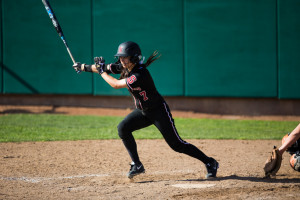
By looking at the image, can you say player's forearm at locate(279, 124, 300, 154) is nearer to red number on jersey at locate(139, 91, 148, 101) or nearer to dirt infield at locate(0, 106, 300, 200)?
dirt infield at locate(0, 106, 300, 200)

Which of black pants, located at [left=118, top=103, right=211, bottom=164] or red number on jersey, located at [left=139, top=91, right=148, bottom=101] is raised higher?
red number on jersey, located at [left=139, top=91, right=148, bottom=101]

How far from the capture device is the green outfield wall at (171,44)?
11.7 m

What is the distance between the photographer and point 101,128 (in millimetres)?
10086

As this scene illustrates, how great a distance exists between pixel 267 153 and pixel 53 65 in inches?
310

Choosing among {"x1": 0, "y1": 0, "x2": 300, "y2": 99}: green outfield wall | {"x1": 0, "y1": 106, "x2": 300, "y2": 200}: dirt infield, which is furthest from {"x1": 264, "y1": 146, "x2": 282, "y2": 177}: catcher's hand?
{"x1": 0, "y1": 0, "x2": 300, "y2": 99}: green outfield wall

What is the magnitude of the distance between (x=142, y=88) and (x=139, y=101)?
184 mm

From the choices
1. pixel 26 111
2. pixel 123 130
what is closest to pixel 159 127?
pixel 123 130

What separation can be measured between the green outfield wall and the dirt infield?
393cm

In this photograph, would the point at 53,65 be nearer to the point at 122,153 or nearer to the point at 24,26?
the point at 24,26

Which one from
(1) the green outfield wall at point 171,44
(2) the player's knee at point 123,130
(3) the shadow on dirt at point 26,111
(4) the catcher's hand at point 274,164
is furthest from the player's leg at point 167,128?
(3) the shadow on dirt at point 26,111

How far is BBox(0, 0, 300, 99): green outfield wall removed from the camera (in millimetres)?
11703

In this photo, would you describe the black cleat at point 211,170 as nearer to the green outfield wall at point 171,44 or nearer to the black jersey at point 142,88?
the black jersey at point 142,88

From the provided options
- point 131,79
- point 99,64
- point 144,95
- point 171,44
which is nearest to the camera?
point 131,79

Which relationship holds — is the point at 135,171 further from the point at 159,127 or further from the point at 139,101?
the point at 139,101
